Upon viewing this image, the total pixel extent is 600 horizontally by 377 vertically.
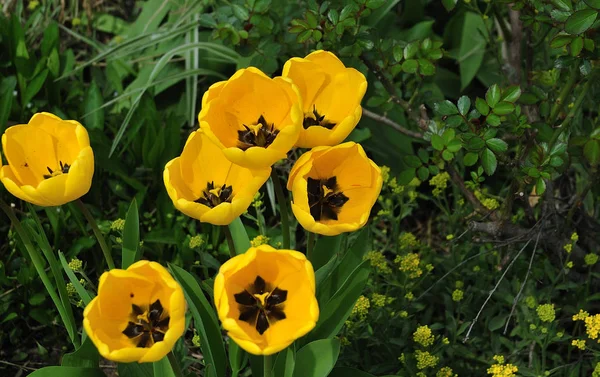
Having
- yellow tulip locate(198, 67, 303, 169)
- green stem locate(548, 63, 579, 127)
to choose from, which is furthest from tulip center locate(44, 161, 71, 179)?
green stem locate(548, 63, 579, 127)

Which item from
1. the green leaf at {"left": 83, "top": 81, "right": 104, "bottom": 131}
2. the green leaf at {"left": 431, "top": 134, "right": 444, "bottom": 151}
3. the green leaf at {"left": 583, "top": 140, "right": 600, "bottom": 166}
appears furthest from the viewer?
the green leaf at {"left": 83, "top": 81, "right": 104, "bottom": 131}

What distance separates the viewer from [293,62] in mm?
1568

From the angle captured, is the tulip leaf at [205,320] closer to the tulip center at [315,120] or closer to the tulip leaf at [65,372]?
the tulip leaf at [65,372]

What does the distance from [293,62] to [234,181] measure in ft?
0.86

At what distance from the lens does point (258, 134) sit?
5.13ft

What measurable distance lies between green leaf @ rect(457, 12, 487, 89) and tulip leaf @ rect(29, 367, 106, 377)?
1.87 meters

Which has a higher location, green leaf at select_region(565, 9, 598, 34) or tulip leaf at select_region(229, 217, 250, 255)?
green leaf at select_region(565, 9, 598, 34)

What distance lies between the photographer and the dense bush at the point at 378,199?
1.79 metres

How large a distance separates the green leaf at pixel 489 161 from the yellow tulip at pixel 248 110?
51 centimetres

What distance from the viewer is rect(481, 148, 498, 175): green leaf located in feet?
5.84

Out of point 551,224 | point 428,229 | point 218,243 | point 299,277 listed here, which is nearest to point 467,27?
point 428,229

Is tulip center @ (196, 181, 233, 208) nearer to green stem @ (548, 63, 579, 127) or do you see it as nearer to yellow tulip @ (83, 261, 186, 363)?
yellow tulip @ (83, 261, 186, 363)

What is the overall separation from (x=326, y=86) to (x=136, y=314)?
59 cm

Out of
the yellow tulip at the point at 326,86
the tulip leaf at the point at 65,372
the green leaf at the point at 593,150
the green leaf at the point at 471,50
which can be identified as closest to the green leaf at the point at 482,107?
the green leaf at the point at 593,150
